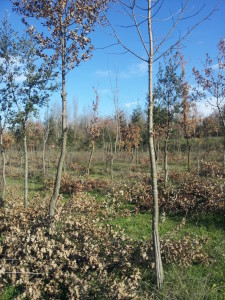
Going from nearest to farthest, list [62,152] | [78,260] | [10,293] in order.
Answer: [10,293], [78,260], [62,152]

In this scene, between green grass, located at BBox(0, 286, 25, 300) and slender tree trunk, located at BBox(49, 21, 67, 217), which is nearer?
green grass, located at BBox(0, 286, 25, 300)

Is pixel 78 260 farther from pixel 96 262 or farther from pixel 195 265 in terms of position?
pixel 195 265

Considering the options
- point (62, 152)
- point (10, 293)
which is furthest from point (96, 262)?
point (62, 152)

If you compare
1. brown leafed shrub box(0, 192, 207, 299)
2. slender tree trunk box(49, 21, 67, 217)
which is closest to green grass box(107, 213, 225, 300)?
brown leafed shrub box(0, 192, 207, 299)

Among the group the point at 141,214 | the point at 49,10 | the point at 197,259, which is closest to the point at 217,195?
the point at 141,214

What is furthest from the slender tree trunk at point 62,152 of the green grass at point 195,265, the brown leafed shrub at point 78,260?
the green grass at point 195,265

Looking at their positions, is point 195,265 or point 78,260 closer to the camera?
point 78,260

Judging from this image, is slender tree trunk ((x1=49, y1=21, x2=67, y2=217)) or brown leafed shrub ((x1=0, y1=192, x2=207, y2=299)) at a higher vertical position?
slender tree trunk ((x1=49, y1=21, x2=67, y2=217))

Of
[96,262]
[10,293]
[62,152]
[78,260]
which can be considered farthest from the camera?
[62,152]

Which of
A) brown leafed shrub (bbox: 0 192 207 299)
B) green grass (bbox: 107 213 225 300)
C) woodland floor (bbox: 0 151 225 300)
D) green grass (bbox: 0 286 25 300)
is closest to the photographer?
green grass (bbox: 107 213 225 300)

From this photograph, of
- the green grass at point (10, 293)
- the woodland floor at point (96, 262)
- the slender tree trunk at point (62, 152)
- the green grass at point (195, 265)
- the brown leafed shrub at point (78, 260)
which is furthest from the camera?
the slender tree trunk at point (62, 152)

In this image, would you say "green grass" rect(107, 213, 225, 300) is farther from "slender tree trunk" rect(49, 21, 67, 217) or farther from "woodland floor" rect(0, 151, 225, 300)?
"slender tree trunk" rect(49, 21, 67, 217)

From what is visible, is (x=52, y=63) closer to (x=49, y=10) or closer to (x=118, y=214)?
(x=49, y=10)

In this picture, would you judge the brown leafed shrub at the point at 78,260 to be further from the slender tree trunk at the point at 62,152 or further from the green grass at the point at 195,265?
the slender tree trunk at the point at 62,152
